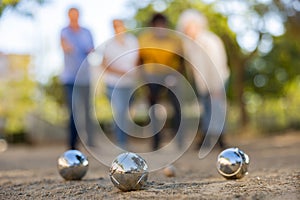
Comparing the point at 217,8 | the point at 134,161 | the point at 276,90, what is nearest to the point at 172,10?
the point at 217,8

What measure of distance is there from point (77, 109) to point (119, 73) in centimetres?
76

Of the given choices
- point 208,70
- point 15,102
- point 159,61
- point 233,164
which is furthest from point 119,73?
point 15,102

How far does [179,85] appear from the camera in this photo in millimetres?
7711

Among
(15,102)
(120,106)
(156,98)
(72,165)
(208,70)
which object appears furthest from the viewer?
(15,102)

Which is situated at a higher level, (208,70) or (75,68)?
(208,70)

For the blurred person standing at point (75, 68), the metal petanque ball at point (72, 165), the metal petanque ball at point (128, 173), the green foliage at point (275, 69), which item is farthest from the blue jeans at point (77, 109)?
the green foliage at point (275, 69)

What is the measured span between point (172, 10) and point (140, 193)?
590 inches

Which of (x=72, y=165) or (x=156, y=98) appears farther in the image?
(x=156, y=98)

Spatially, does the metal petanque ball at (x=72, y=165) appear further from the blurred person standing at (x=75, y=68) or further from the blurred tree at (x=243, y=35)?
the blurred tree at (x=243, y=35)

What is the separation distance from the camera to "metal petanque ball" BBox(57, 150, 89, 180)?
4.07 m

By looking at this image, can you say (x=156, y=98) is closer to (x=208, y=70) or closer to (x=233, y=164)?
(x=208, y=70)

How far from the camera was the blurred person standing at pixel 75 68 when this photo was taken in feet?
22.4

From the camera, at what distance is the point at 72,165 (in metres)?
4.06

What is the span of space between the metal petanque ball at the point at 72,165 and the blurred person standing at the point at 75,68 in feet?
8.49
